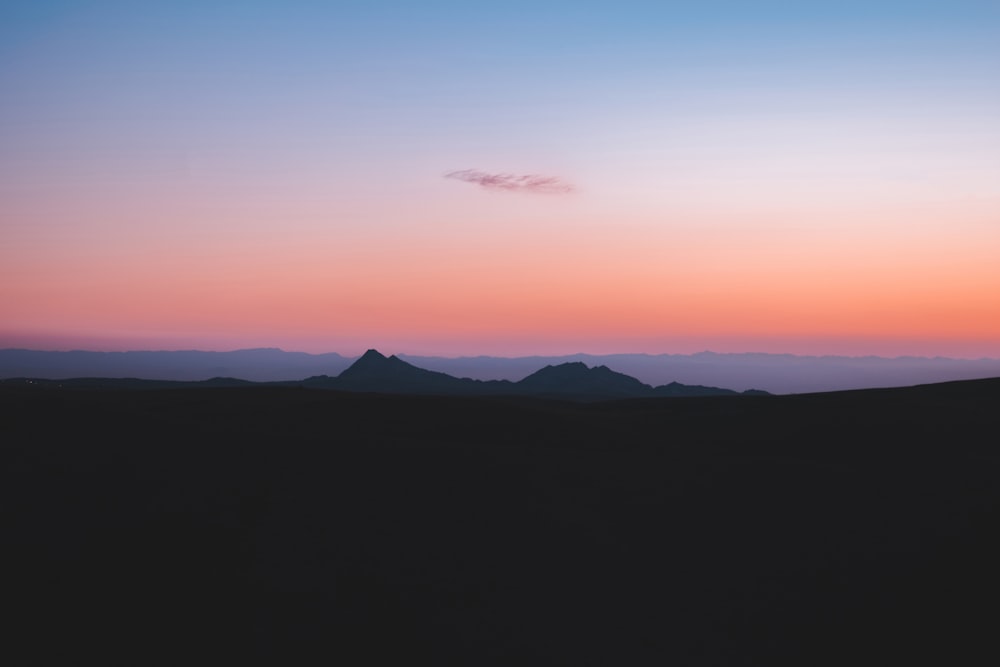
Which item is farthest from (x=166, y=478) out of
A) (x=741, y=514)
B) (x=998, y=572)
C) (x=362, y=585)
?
(x=998, y=572)

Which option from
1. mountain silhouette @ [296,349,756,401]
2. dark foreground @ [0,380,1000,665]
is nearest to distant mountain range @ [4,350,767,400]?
mountain silhouette @ [296,349,756,401]

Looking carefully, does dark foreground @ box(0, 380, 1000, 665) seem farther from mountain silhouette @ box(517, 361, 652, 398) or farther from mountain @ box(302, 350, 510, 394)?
mountain silhouette @ box(517, 361, 652, 398)

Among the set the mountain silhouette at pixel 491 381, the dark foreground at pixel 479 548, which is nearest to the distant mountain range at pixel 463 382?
the mountain silhouette at pixel 491 381

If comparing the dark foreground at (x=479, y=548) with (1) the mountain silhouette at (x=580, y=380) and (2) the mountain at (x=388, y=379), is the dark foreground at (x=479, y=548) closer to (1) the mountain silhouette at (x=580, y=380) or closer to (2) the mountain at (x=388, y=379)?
(2) the mountain at (x=388, y=379)

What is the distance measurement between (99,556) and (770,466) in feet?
51.0

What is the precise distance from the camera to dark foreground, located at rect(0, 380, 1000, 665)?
11.0m

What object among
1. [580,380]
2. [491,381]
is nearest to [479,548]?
[491,381]

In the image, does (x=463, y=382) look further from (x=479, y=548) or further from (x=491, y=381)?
(x=479, y=548)

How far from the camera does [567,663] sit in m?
10.5

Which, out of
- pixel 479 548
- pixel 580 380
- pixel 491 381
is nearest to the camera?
pixel 479 548

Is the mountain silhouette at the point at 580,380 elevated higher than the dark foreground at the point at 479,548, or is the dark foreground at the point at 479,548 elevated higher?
the mountain silhouette at the point at 580,380

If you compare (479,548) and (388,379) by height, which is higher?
(388,379)

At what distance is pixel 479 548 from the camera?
13.9 m

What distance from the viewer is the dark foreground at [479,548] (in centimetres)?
1101
